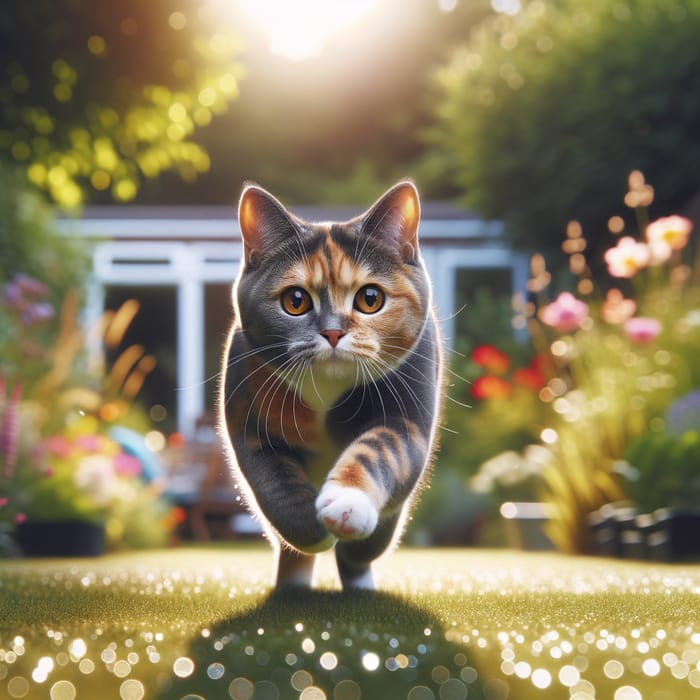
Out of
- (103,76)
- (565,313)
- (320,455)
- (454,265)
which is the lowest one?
(320,455)

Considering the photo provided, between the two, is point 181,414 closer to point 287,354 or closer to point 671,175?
point 671,175

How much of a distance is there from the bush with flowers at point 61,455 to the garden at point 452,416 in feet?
0.08

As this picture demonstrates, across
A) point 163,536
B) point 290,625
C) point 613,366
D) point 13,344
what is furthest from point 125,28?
point 290,625

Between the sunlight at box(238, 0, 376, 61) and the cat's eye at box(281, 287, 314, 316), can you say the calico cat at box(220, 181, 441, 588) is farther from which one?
the sunlight at box(238, 0, 376, 61)

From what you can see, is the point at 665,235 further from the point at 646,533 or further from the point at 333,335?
the point at 333,335

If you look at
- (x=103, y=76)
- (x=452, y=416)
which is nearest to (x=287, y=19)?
(x=103, y=76)

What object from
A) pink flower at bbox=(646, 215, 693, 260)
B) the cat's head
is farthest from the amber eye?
pink flower at bbox=(646, 215, 693, 260)

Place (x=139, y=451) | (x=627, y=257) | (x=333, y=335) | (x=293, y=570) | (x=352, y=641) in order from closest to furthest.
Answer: (x=352, y=641)
(x=333, y=335)
(x=293, y=570)
(x=627, y=257)
(x=139, y=451)

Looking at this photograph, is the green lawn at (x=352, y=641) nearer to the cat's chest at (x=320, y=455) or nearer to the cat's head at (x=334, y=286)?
the cat's chest at (x=320, y=455)

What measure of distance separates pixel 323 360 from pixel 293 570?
2.46 feet

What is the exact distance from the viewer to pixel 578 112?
416 inches

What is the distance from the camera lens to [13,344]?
22.1 feet

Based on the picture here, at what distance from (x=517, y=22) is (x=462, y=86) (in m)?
1.02

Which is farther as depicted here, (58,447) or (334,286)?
(58,447)
